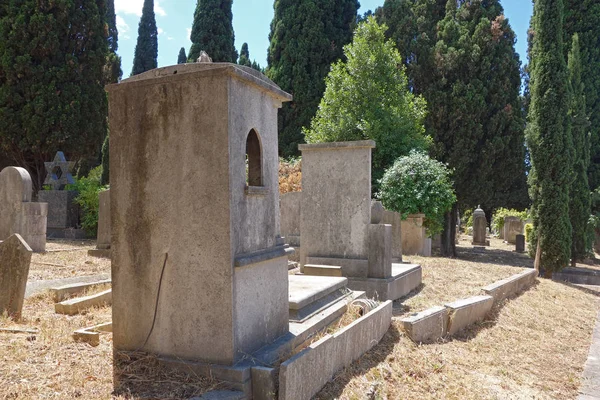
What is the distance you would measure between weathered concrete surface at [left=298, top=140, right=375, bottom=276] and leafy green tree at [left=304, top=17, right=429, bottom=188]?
7.74m

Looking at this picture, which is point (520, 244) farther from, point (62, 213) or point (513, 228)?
point (62, 213)

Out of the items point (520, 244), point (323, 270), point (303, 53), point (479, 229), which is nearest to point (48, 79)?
point (303, 53)

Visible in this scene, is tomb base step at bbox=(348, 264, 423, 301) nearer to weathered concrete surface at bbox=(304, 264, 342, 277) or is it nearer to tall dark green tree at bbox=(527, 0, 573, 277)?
weathered concrete surface at bbox=(304, 264, 342, 277)

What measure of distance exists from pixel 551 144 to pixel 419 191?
3979mm

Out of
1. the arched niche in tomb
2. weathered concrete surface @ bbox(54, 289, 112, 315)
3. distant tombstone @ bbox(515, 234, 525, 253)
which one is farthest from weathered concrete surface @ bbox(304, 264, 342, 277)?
distant tombstone @ bbox(515, 234, 525, 253)

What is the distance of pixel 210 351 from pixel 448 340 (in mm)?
3687

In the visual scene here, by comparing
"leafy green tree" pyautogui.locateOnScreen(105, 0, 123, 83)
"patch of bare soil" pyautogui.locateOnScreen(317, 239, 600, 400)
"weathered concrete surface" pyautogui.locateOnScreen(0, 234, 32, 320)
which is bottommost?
"patch of bare soil" pyautogui.locateOnScreen(317, 239, 600, 400)

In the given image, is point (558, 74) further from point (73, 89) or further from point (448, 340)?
point (73, 89)

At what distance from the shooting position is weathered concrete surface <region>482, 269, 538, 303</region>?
780cm

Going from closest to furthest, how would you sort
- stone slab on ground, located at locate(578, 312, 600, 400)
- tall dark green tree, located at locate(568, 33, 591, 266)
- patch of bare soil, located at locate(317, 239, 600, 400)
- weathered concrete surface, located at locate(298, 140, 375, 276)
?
patch of bare soil, located at locate(317, 239, 600, 400)
stone slab on ground, located at locate(578, 312, 600, 400)
weathered concrete surface, located at locate(298, 140, 375, 276)
tall dark green tree, located at locate(568, 33, 591, 266)

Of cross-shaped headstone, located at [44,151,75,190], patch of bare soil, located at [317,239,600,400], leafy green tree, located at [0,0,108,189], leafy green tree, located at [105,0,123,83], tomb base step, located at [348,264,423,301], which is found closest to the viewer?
patch of bare soil, located at [317,239,600,400]

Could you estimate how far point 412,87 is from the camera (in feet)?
65.2

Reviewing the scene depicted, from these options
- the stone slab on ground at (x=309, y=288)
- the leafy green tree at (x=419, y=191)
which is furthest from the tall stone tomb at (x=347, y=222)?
the leafy green tree at (x=419, y=191)

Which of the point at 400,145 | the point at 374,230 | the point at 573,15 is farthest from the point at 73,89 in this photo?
the point at 573,15
